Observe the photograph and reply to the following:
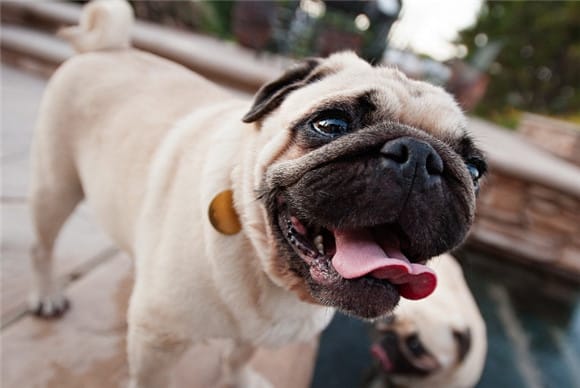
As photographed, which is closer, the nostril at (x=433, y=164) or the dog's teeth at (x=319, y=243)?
the nostril at (x=433, y=164)

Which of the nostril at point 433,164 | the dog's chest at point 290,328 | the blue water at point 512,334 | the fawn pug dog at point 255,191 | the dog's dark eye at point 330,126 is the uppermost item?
the nostril at point 433,164

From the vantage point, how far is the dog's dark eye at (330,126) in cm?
123

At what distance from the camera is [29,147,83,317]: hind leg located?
193cm

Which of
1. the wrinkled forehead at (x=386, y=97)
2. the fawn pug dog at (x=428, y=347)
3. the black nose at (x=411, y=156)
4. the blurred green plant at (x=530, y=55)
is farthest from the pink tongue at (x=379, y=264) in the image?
the blurred green plant at (x=530, y=55)

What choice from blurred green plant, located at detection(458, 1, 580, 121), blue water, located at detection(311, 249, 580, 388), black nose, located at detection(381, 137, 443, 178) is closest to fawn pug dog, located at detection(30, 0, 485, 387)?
black nose, located at detection(381, 137, 443, 178)

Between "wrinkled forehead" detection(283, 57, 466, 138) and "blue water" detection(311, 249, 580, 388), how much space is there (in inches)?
72.7

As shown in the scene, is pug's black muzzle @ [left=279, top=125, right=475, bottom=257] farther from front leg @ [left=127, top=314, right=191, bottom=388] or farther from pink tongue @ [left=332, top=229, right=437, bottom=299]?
front leg @ [left=127, top=314, right=191, bottom=388]

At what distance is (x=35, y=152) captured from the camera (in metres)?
2.00

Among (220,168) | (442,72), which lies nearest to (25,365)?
(220,168)

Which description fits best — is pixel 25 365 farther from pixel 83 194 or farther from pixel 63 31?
pixel 63 31

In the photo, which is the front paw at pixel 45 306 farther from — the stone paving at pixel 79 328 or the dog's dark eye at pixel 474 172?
the dog's dark eye at pixel 474 172

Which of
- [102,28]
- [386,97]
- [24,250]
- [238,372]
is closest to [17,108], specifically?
[24,250]

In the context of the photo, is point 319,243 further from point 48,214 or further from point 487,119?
point 487,119

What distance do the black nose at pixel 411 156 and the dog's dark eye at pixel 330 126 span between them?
0.18 m
